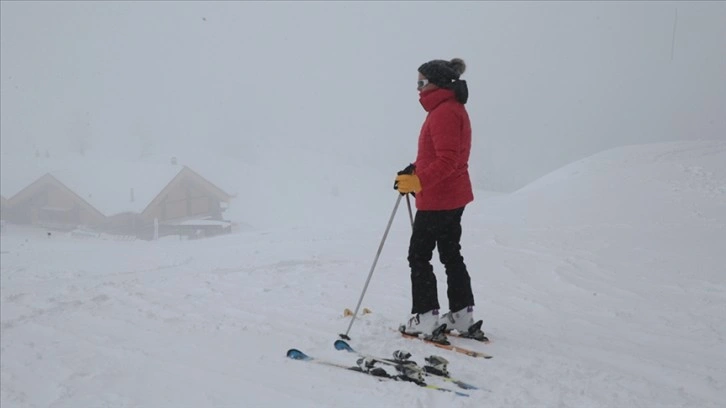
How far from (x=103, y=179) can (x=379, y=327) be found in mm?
39140

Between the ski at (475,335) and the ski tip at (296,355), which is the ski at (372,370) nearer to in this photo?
the ski tip at (296,355)

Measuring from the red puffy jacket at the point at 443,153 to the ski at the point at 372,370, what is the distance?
129 cm

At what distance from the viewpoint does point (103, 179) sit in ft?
125

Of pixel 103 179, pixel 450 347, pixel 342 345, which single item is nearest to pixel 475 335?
pixel 450 347

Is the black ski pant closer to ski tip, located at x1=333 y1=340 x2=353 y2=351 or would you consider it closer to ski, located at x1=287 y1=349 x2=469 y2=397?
ski tip, located at x1=333 y1=340 x2=353 y2=351

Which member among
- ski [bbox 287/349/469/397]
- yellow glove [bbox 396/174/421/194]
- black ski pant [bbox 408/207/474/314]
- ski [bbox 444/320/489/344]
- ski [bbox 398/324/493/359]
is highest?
yellow glove [bbox 396/174/421/194]

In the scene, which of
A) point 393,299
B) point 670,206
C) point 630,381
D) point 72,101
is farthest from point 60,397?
point 72,101

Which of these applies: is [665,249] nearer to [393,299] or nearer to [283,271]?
[393,299]

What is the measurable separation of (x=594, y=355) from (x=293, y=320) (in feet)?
8.66

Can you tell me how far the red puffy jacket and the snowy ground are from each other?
1.18 metres

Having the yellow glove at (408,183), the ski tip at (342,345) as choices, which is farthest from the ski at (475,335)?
the yellow glove at (408,183)

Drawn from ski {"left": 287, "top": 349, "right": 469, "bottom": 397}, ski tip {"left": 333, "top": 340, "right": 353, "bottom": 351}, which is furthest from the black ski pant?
ski {"left": 287, "top": 349, "right": 469, "bottom": 397}

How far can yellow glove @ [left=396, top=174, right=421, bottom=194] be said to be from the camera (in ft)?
12.1

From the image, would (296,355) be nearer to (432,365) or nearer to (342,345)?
(342,345)
